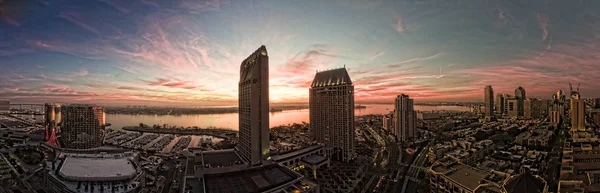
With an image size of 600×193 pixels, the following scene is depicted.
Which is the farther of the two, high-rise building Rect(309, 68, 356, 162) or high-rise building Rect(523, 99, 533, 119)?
high-rise building Rect(523, 99, 533, 119)

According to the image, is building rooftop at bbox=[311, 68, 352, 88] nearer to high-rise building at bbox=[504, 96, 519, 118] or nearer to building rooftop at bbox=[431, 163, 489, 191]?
building rooftop at bbox=[431, 163, 489, 191]

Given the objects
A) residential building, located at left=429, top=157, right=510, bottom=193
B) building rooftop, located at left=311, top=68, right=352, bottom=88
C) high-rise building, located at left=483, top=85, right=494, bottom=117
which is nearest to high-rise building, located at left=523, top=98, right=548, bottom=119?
high-rise building, located at left=483, top=85, right=494, bottom=117

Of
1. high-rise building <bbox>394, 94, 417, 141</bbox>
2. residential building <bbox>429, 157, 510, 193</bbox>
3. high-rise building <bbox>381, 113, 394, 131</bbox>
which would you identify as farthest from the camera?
high-rise building <bbox>381, 113, 394, 131</bbox>

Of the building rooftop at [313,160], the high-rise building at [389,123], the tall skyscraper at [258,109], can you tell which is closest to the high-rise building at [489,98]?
the high-rise building at [389,123]

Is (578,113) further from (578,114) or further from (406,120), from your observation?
(406,120)

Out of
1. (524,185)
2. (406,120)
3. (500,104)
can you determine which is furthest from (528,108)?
(524,185)
